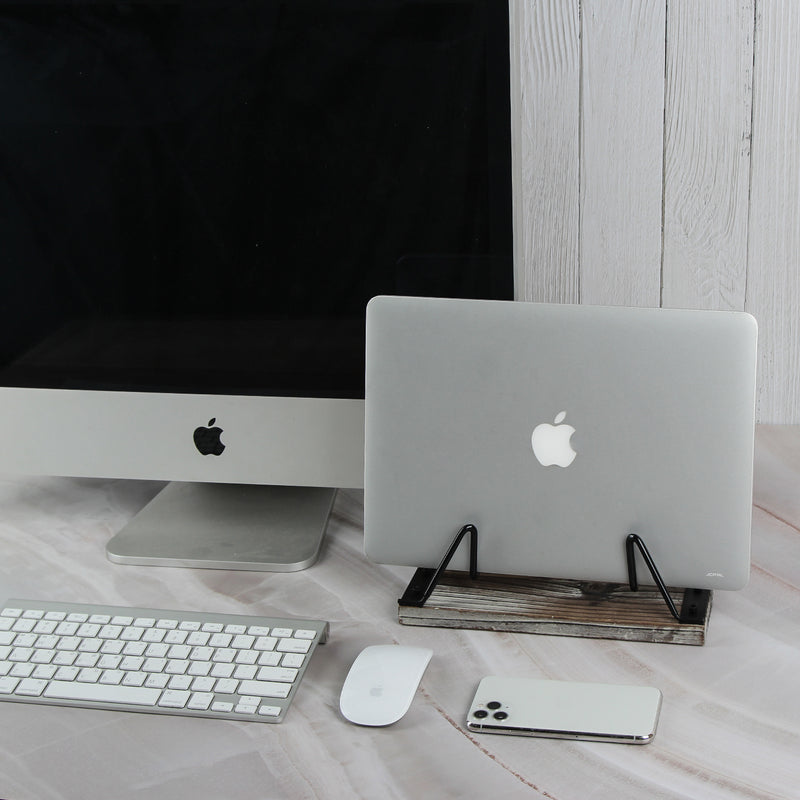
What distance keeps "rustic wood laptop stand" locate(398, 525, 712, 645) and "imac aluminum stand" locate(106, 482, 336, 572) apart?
0.16 metres

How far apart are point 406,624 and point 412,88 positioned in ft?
1.63

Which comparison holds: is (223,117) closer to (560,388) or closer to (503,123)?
(503,123)

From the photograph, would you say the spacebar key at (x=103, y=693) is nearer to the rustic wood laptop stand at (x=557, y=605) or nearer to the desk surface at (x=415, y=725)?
the desk surface at (x=415, y=725)

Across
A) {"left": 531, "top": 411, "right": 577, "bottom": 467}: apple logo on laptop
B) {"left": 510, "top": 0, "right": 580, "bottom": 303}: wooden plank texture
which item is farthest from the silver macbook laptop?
{"left": 510, "top": 0, "right": 580, "bottom": 303}: wooden plank texture

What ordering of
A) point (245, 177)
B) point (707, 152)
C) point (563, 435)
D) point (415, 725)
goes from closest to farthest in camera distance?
point (415, 725) → point (563, 435) → point (245, 177) → point (707, 152)

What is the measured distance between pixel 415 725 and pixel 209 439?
42 cm

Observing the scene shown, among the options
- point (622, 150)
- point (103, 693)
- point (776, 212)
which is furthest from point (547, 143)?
point (103, 693)

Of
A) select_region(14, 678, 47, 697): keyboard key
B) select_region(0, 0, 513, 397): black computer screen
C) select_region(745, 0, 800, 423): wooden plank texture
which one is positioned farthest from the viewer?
select_region(745, 0, 800, 423): wooden plank texture

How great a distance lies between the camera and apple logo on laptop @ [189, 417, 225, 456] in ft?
3.31

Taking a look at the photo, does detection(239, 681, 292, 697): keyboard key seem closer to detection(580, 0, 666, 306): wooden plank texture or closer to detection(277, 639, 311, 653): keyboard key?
detection(277, 639, 311, 653): keyboard key

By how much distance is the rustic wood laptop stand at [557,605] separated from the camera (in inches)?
32.0

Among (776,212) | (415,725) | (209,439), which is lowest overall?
(415,725)

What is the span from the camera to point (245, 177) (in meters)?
0.95

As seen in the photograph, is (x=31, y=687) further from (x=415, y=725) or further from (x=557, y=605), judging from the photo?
(x=557, y=605)
